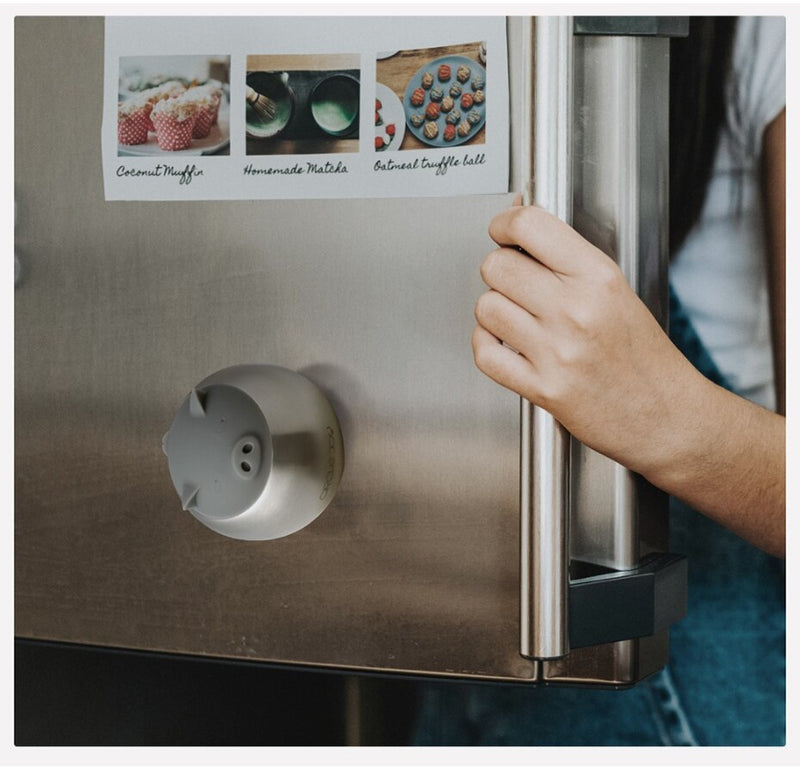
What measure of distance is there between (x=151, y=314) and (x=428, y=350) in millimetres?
254

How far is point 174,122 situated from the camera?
28.4 inches

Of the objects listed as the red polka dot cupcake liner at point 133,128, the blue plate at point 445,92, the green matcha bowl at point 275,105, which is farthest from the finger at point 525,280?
the red polka dot cupcake liner at point 133,128

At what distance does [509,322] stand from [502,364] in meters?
0.03

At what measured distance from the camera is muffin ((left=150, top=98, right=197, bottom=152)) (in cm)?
72

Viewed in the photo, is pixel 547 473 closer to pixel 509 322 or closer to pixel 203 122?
pixel 509 322

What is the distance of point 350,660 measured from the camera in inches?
27.4

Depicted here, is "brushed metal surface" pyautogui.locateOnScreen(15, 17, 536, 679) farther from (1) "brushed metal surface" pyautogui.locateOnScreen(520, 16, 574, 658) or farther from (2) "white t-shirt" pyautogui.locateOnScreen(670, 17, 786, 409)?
(2) "white t-shirt" pyautogui.locateOnScreen(670, 17, 786, 409)

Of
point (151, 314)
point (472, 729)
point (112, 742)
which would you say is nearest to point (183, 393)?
point (151, 314)

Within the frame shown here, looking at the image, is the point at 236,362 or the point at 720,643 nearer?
the point at 236,362

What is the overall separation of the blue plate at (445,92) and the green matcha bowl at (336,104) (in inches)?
1.7

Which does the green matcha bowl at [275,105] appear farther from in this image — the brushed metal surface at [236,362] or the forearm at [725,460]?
the forearm at [725,460]

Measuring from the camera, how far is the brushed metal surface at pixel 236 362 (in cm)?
67

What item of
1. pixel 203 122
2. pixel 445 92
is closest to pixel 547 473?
pixel 445 92

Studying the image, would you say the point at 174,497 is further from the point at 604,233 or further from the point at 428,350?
A: the point at 604,233
